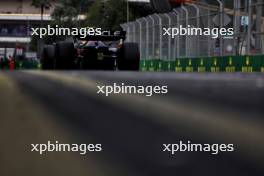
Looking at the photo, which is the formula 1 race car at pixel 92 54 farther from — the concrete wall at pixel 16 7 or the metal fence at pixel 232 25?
the metal fence at pixel 232 25

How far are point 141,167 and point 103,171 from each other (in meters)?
0.23

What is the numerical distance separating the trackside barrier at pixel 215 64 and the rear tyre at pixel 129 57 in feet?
19.4

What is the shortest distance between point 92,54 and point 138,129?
1139 cm

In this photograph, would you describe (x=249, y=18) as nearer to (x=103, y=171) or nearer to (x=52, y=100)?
(x=52, y=100)

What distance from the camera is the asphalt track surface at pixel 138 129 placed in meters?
4.00

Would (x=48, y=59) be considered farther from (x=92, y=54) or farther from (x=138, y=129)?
(x=138, y=129)

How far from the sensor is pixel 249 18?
2853cm

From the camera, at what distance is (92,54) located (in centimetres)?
1659

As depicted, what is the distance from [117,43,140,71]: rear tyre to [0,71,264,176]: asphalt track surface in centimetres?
1118


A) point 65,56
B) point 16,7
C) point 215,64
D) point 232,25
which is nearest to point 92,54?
point 65,56

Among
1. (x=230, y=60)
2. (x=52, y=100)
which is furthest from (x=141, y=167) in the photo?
(x=230, y=60)

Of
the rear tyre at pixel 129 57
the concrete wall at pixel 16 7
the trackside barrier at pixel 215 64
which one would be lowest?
the trackside barrier at pixel 215 64

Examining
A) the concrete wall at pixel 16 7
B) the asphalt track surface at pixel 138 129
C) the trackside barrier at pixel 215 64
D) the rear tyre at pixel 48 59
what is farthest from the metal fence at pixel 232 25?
the asphalt track surface at pixel 138 129

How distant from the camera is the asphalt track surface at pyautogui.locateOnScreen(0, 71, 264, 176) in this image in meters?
4.00
